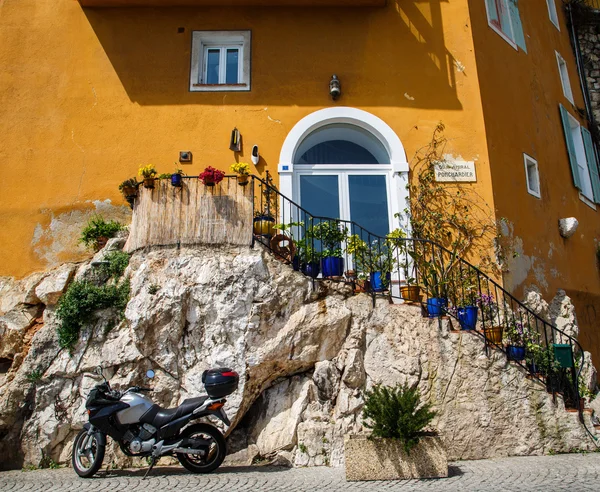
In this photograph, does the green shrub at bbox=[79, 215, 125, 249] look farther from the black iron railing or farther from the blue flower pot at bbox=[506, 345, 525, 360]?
the blue flower pot at bbox=[506, 345, 525, 360]

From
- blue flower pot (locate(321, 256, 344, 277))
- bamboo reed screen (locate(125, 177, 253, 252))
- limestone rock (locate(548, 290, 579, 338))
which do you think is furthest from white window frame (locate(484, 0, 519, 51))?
bamboo reed screen (locate(125, 177, 253, 252))

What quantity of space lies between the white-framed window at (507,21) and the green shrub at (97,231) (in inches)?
316

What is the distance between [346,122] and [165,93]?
3217 mm

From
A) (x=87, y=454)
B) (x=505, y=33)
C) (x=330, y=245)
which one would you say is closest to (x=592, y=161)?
(x=505, y=33)

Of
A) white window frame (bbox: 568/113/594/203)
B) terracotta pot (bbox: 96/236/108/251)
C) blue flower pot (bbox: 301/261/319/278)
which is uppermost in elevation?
white window frame (bbox: 568/113/594/203)

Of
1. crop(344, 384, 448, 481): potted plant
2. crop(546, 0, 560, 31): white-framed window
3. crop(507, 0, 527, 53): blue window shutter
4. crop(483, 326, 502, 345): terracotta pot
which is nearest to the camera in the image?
crop(344, 384, 448, 481): potted plant

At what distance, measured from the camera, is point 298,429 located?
6.73 m

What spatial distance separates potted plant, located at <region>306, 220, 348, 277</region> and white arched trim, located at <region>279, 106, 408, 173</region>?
1859mm

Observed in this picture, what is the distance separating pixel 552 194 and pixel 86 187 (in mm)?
8720

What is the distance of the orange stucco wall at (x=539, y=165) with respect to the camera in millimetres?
9797

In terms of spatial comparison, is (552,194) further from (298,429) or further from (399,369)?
(298,429)

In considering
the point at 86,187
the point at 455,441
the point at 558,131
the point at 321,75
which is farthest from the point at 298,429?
the point at 558,131

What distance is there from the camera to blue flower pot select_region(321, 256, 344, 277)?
25.0 feet

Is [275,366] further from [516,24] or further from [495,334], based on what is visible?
[516,24]
